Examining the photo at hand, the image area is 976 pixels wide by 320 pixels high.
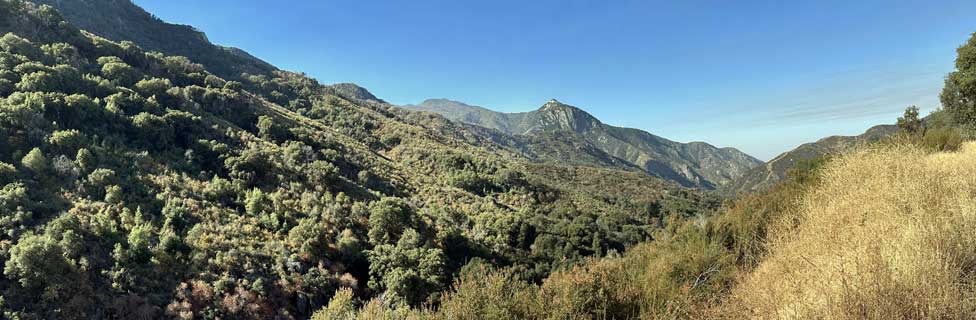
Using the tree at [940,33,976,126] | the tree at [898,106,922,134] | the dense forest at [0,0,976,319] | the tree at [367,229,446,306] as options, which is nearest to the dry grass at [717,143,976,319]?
the dense forest at [0,0,976,319]

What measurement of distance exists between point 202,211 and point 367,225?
796 cm

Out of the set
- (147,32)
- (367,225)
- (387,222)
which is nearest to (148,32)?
(147,32)

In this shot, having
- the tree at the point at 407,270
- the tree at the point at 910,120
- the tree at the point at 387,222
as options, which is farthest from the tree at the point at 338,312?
the tree at the point at 910,120

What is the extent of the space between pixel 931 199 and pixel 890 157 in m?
2.54

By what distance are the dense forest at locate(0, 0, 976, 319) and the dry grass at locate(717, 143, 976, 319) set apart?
0.08 feet

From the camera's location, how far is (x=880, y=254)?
343cm

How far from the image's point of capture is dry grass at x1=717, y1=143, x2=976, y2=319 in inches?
110

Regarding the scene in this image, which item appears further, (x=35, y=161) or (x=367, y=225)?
(x=367, y=225)

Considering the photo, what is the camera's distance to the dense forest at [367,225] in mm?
4168

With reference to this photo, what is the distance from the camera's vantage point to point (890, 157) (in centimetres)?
661

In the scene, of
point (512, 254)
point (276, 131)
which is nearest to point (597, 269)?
point (512, 254)

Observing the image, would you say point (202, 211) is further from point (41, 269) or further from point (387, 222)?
point (387, 222)

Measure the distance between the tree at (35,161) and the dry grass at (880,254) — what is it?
2651 centimetres

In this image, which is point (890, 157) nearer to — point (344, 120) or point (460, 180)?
point (460, 180)
